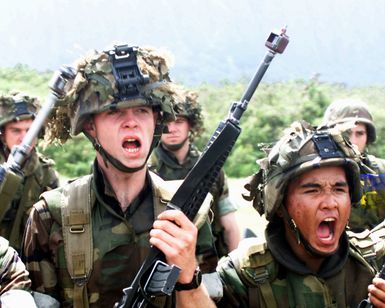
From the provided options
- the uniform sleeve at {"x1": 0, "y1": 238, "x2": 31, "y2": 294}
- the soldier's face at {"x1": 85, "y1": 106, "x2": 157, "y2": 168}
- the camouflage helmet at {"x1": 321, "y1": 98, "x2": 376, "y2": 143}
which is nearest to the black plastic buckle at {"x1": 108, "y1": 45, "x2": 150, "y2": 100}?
the soldier's face at {"x1": 85, "y1": 106, "x2": 157, "y2": 168}

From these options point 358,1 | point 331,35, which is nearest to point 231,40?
point 331,35

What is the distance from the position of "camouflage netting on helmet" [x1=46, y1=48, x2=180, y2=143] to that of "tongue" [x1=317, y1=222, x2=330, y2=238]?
1.17 meters

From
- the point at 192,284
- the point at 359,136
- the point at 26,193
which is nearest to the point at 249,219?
the point at 359,136

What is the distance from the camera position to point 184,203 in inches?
148

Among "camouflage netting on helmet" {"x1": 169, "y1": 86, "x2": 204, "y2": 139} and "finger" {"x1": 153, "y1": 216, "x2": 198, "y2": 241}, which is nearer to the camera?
"finger" {"x1": 153, "y1": 216, "x2": 198, "y2": 241}

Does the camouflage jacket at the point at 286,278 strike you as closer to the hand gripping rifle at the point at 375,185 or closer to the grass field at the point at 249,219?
the hand gripping rifle at the point at 375,185

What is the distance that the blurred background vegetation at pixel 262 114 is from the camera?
18.6 m

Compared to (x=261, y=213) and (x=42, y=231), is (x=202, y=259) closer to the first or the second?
(x=261, y=213)

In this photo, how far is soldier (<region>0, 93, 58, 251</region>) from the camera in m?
7.34

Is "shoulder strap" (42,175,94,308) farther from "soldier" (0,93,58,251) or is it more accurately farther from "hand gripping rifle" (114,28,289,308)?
"soldier" (0,93,58,251)

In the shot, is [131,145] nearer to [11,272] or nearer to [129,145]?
[129,145]

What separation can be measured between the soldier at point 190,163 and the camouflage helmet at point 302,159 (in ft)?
10.2

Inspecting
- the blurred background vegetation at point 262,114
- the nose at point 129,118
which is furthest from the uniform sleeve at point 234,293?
the blurred background vegetation at point 262,114

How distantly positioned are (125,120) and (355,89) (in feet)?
59.6
